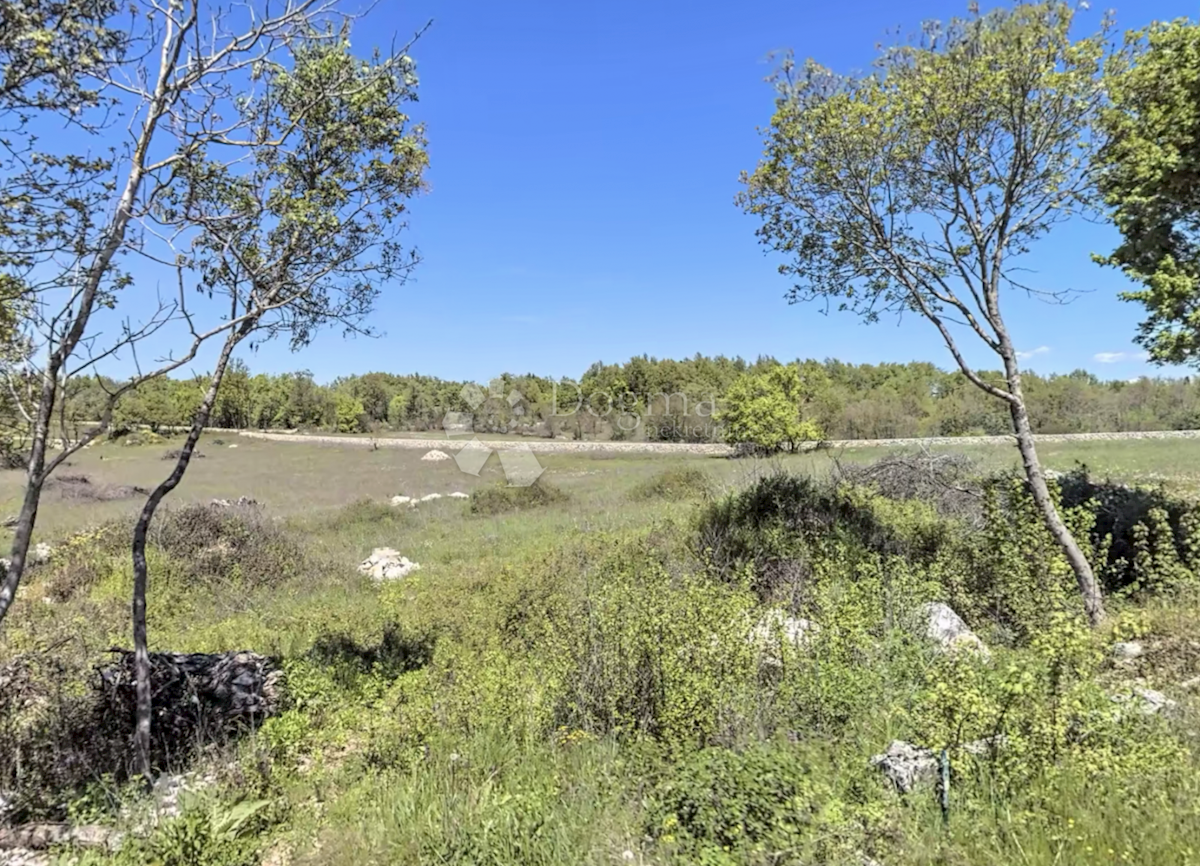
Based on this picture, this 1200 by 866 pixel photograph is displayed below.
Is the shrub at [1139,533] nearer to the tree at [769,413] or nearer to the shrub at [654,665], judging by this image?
the shrub at [654,665]

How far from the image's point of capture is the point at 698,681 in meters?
4.62

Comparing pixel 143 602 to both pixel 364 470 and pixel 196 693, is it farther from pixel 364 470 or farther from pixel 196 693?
pixel 364 470

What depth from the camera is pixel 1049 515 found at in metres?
7.14

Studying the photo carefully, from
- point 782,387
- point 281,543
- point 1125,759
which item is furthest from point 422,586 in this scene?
point 782,387

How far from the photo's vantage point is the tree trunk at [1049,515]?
22.4 feet

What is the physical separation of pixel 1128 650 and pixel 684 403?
61.8m

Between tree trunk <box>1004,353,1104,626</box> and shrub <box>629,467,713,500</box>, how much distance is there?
13.1 meters

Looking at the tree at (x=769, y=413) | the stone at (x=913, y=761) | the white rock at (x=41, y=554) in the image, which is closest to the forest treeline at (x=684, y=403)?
the tree at (x=769, y=413)

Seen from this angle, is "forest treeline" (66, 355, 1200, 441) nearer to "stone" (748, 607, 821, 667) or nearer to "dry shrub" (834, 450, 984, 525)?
"dry shrub" (834, 450, 984, 525)

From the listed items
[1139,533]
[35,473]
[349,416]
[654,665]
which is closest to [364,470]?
[35,473]

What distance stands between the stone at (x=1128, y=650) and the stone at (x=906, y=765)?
135 inches

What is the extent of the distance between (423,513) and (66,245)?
18.0 metres

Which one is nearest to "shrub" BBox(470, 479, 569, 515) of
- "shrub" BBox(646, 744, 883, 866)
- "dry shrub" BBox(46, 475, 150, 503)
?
"dry shrub" BBox(46, 475, 150, 503)

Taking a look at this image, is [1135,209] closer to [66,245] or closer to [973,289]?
[973,289]
